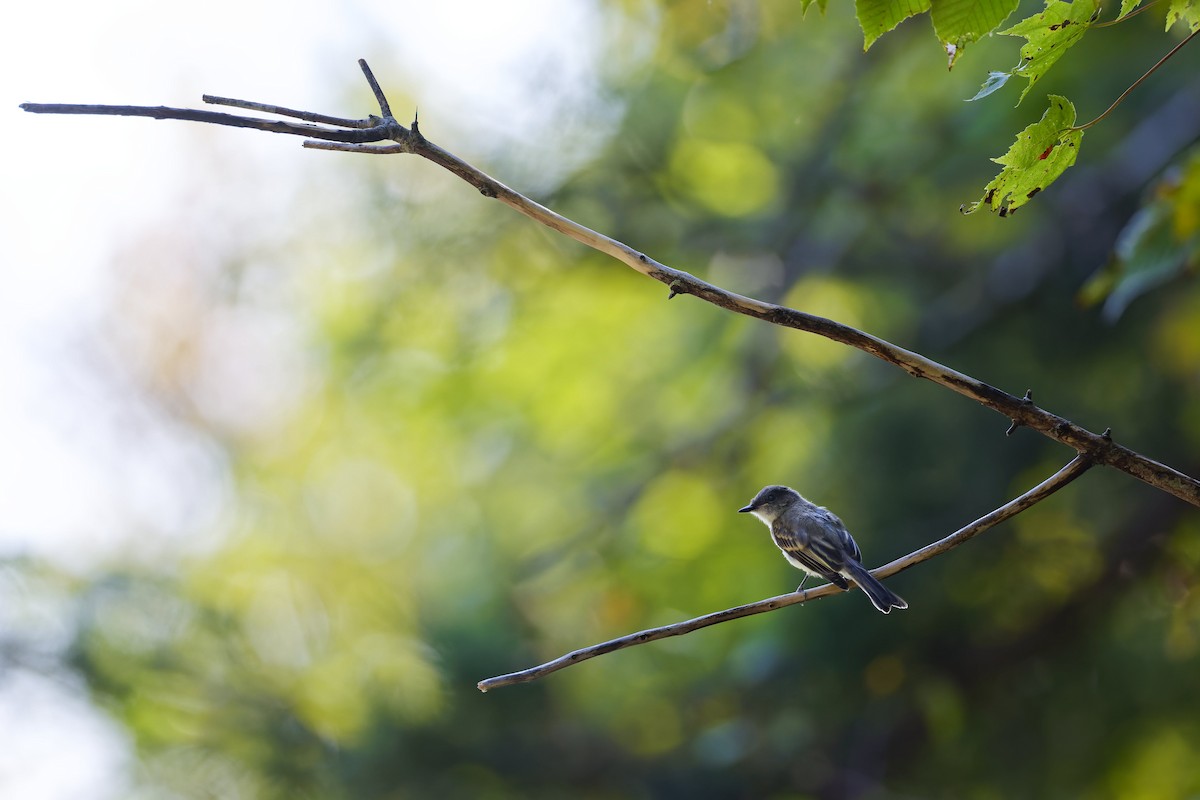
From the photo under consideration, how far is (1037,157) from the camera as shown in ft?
4.51

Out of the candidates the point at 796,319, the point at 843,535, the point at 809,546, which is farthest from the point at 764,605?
the point at 843,535

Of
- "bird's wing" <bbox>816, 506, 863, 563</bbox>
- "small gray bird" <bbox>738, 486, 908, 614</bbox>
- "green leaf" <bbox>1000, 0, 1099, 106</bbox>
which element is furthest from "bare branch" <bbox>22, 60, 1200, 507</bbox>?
"bird's wing" <bbox>816, 506, 863, 563</bbox>

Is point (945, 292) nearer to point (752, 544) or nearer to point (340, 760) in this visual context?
point (752, 544)

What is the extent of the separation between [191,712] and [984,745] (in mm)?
3575

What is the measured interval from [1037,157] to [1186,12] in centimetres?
26

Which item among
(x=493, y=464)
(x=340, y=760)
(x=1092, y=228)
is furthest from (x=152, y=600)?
(x=1092, y=228)

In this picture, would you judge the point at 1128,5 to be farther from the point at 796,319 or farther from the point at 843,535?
the point at 843,535

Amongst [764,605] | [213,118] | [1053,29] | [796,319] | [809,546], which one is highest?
[809,546]

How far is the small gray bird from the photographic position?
225 centimetres

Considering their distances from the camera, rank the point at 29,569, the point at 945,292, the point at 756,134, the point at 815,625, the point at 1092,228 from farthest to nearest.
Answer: the point at 756,134 < the point at 945,292 < the point at 1092,228 < the point at 815,625 < the point at 29,569

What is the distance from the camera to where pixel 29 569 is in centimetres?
419

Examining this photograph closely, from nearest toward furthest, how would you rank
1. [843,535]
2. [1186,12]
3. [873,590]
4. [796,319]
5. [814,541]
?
[796,319], [1186,12], [873,590], [814,541], [843,535]

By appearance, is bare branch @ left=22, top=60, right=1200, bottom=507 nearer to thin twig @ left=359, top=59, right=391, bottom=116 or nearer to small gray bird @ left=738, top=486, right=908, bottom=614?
thin twig @ left=359, top=59, right=391, bottom=116

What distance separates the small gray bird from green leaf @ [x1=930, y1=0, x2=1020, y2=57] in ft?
3.77
